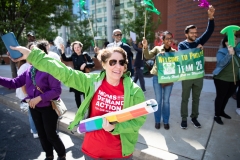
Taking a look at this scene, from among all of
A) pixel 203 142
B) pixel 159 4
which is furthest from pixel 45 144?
pixel 159 4

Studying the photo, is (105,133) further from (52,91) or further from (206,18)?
(206,18)

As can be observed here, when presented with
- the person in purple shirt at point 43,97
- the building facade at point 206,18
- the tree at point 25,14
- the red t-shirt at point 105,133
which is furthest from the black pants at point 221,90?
the tree at point 25,14

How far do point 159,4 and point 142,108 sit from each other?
23475 millimetres

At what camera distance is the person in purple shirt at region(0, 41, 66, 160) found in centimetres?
260

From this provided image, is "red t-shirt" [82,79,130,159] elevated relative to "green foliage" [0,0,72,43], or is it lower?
lower

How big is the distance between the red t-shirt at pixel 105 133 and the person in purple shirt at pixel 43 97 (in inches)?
39.2

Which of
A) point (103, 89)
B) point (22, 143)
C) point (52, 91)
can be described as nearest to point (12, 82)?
point (52, 91)

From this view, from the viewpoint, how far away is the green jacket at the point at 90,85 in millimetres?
1597

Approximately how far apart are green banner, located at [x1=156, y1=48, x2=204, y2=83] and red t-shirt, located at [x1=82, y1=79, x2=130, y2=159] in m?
2.02

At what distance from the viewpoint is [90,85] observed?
192cm

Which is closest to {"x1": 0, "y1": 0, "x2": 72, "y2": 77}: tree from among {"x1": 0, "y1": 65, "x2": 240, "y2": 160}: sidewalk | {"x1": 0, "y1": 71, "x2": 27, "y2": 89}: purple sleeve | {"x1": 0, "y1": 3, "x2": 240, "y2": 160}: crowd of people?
{"x1": 0, "y1": 3, "x2": 240, "y2": 160}: crowd of people

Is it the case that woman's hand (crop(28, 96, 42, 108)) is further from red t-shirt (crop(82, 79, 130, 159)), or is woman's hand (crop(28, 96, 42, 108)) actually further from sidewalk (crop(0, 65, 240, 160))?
sidewalk (crop(0, 65, 240, 160))

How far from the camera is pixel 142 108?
1.37 m

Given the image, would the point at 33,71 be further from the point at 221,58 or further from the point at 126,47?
the point at 221,58
